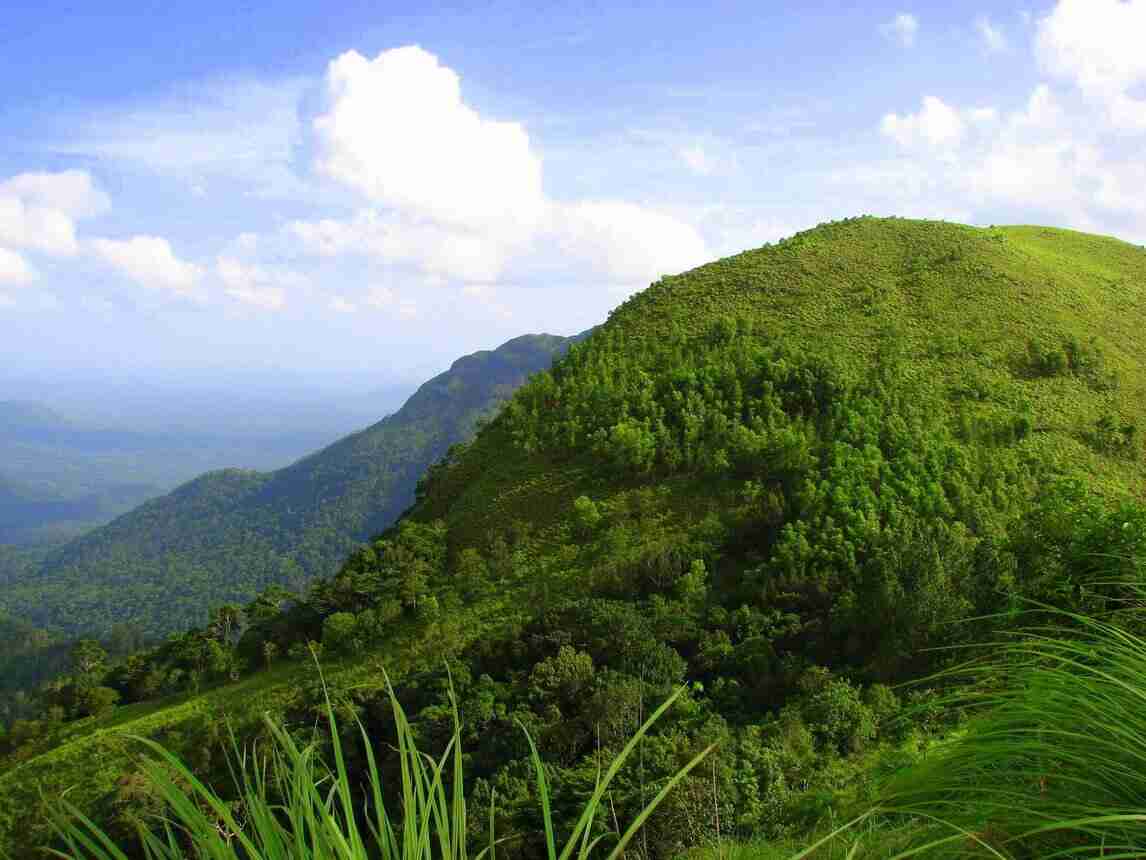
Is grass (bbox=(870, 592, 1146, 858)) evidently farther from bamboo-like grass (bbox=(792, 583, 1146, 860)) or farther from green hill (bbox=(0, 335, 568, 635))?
green hill (bbox=(0, 335, 568, 635))

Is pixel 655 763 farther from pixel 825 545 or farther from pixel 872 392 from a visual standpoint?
pixel 872 392

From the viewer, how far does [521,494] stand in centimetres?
2636

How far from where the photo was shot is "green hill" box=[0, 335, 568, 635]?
104238mm

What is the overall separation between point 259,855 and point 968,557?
17.6 meters

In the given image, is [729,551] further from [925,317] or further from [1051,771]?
[1051,771]

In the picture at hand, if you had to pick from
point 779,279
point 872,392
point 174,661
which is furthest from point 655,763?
point 779,279

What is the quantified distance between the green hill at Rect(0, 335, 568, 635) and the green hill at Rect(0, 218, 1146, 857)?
71621 mm

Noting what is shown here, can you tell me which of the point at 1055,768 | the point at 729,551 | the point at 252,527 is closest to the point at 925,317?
the point at 729,551

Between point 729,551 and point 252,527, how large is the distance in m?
122

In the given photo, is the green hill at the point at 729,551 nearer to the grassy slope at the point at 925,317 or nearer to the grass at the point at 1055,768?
the grassy slope at the point at 925,317

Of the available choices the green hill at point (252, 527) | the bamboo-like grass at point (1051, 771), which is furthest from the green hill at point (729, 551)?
the green hill at point (252, 527)

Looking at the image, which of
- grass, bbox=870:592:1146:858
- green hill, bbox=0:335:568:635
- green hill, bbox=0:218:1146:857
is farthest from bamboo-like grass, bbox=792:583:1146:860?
green hill, bbox=0:335:568:635

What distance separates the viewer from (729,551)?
2128 centimetres

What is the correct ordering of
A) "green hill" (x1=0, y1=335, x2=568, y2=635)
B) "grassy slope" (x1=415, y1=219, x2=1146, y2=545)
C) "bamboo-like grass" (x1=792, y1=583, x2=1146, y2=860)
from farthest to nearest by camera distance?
"green hill" (x1=0, y1=335, x2=568, y2=635) < "grassy slope" (x1=415, y1=219, x2=1146, y2=545) < "bamboo-like grass" (x1=792, y1=583, x2=1146, y2=860)
